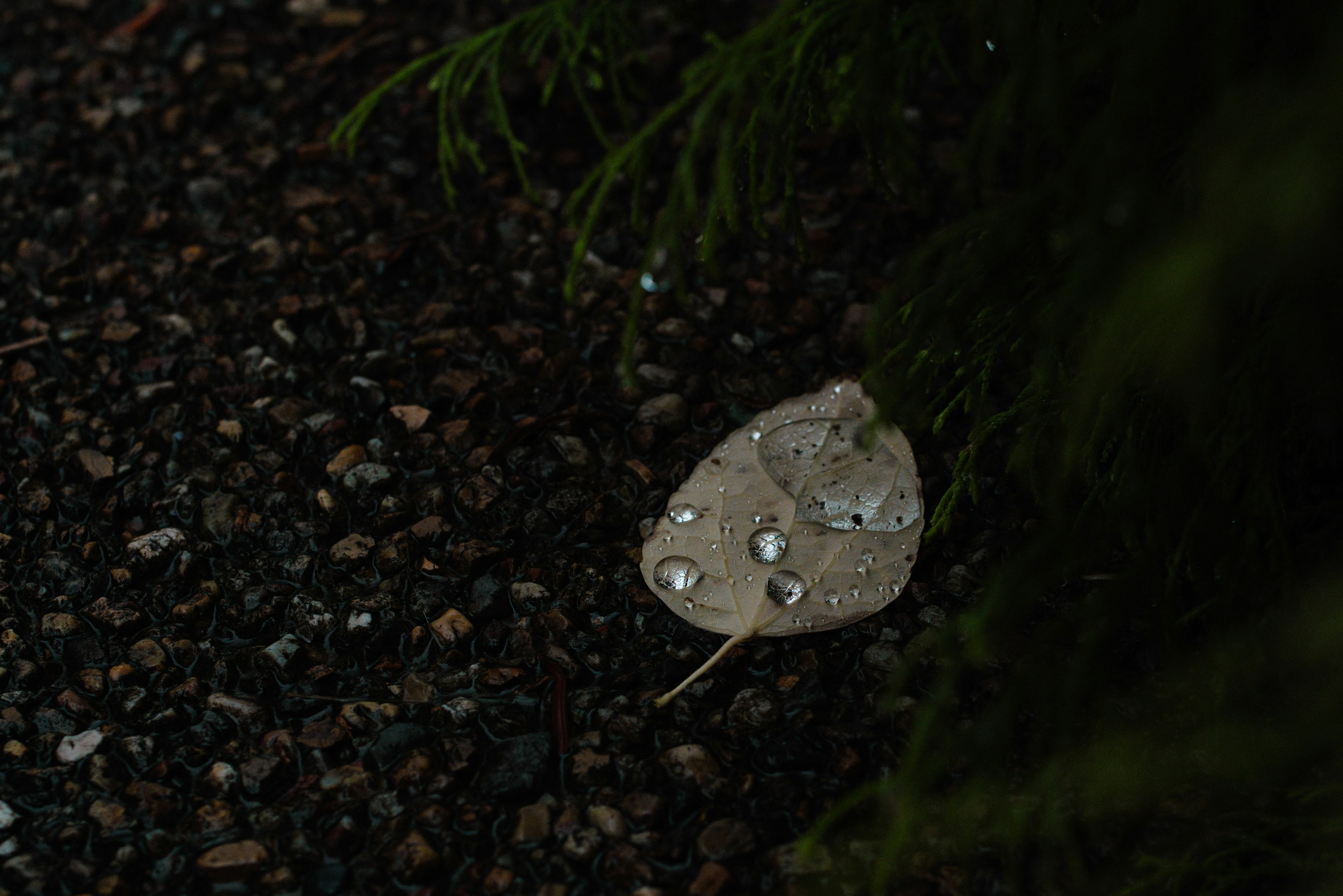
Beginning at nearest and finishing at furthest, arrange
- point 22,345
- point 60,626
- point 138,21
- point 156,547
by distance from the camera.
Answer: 1. point 60,626
2. point 156,547
3. point 22,345
4. point 138,21

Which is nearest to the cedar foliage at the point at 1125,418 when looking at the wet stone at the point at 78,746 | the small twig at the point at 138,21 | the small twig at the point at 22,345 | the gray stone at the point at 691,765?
the gray stone at the point at 691,765

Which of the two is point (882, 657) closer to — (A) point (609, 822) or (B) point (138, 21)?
(A) point (609, 822)

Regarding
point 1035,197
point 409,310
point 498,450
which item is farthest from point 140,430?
point 1035,197

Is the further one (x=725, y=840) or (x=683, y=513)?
(x=683, y=513)

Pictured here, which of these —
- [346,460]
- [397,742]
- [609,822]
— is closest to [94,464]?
[346,460]

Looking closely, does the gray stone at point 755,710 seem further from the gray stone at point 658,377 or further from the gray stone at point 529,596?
the gray stone at point 658,377

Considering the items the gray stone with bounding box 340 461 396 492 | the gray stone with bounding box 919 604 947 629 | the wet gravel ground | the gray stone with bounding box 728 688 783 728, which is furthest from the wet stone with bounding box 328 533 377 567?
the gray stone with bounding box 919 604 947 629

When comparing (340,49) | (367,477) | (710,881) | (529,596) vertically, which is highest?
(340,49)

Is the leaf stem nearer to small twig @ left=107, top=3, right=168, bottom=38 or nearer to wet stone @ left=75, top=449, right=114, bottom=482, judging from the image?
wet stone @ left=75, top=449, right=114, bottom=482
